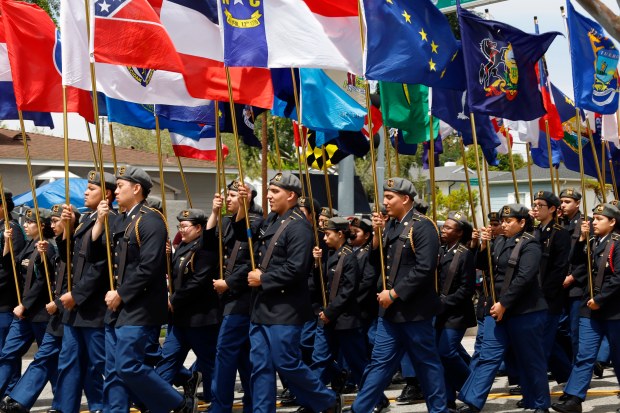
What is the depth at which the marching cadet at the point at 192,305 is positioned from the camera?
32.1ft

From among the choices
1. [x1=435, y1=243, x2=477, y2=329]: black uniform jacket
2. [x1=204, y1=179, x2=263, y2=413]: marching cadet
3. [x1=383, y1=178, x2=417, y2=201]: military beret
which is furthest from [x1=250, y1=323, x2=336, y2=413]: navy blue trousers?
[x1=435, y1=243, x2=477, y2=329]: black uniform jacket

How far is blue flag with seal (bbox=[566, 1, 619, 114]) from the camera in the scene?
11.9m

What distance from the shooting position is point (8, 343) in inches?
403

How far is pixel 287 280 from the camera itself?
27.8 ft

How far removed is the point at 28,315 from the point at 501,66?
16.7 feet

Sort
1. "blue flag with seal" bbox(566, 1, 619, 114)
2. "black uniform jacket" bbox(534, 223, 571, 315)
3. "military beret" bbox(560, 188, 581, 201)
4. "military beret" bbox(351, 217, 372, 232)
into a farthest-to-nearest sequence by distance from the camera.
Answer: "military beret" bbox(560, 188, 581, 201) < "blue flag with seal" bbox(566, 1, 619, 114) < "military beret" bbox(351, 217, 372, 232) < "black uniform jacket" bbox(534, 223, 571, 315)

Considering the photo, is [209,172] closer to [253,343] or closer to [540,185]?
[253,343]

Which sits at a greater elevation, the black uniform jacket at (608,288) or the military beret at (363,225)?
the military beret at (363,225)

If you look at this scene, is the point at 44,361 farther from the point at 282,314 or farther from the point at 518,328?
the point at 518,328

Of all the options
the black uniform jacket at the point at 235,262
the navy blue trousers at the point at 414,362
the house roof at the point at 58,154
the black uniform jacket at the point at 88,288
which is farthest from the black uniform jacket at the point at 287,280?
the house roof at the point at 58,154

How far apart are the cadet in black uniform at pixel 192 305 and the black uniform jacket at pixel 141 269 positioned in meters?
1.06

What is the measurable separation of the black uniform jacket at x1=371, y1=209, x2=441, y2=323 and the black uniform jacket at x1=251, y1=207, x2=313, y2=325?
2.32 feet

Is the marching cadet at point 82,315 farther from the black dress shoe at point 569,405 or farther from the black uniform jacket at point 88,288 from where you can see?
the black dress shoe at point 569,405

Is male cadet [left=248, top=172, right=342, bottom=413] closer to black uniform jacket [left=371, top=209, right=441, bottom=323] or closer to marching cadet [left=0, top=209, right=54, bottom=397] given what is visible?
black uniform jacket [left=371, top=209, right=441, bottom=323]
